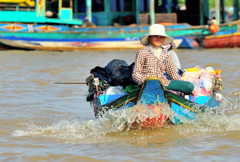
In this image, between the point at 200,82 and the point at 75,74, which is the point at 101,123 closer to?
→ the point at 200,82

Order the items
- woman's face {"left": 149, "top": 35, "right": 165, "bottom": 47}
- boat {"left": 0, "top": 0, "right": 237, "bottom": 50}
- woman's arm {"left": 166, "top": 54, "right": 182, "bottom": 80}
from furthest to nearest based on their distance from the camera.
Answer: boat {"left": 0, "top": 0, "right": 237, "bottom": 50} → woman's arm {"left": 166, "top": 54, "right": 182, "bottom": 80} → woman's face {"left": 149, "top": 35, "right": 165, "bottom": 47}

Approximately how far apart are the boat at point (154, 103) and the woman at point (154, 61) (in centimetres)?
11

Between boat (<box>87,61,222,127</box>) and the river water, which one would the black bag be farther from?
the river water

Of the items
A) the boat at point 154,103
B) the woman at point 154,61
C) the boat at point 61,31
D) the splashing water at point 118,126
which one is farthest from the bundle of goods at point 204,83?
the boat at point 61,31

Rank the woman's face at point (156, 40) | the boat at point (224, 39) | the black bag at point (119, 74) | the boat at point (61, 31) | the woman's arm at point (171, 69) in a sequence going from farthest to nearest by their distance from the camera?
the boat at point (61, 31) < the boat at point (224, 39) < the black bag at point (119, 74) < the woman's arm at point (171, 69) < the woman's face at point (156, 40)

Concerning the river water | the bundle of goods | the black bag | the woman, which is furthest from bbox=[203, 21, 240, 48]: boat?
the woman

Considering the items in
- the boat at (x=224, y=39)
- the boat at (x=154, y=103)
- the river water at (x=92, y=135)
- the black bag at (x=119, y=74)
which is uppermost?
the boat at (x=224, y=39)

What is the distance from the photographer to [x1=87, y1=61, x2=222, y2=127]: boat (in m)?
4.96

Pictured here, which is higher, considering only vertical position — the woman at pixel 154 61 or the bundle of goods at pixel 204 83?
the woman at pixel 154 61

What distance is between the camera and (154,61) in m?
5.26

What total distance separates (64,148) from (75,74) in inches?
253

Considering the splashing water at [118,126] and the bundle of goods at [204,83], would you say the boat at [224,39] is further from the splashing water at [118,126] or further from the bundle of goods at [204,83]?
the splashing water at [118,126]

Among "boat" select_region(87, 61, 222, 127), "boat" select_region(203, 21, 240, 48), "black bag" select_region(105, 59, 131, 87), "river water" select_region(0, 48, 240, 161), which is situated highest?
"boat" select_region(203, 21, 240, 48)

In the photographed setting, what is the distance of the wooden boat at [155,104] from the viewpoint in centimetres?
492
